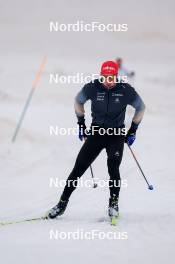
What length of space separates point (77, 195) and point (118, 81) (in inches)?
119

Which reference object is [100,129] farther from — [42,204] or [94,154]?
[42,204]

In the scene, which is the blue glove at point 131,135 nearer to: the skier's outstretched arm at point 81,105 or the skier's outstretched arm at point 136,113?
the skier's outstretched arm at point 136,113

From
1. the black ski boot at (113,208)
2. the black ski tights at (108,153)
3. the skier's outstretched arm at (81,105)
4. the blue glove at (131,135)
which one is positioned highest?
the skier's outstretched arm at (81,105)

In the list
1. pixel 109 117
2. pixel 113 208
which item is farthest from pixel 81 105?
pixel 113 208

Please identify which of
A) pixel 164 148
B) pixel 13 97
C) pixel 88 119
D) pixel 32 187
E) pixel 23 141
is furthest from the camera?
pixel 13 97

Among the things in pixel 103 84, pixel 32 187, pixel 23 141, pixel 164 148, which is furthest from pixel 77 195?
pixel 23 141

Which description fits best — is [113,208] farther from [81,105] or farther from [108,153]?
[81,105]

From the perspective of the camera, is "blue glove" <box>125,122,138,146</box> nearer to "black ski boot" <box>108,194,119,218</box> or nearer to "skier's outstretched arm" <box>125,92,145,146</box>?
"skier's outstretched arm" <box>125,92,145,146</box>

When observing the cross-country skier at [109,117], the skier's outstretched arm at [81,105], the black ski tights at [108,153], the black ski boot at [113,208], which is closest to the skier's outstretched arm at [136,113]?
the cross-country skier at [109,117]

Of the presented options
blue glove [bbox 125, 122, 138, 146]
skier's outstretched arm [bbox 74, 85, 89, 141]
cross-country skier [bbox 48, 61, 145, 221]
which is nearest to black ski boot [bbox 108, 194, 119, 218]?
cross-country skier [bbox 48, 61, 145, 221]

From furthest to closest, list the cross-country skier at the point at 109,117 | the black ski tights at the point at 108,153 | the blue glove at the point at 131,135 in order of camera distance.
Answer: the blue glove at the point at 131,135, the black ski tights at the point at 108,153, the cross-country skier at the point at 109,117

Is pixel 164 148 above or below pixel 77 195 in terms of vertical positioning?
above

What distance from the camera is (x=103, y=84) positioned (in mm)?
6102

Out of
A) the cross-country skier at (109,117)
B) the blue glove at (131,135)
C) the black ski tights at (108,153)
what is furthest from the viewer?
the blue glove at (131,135)
